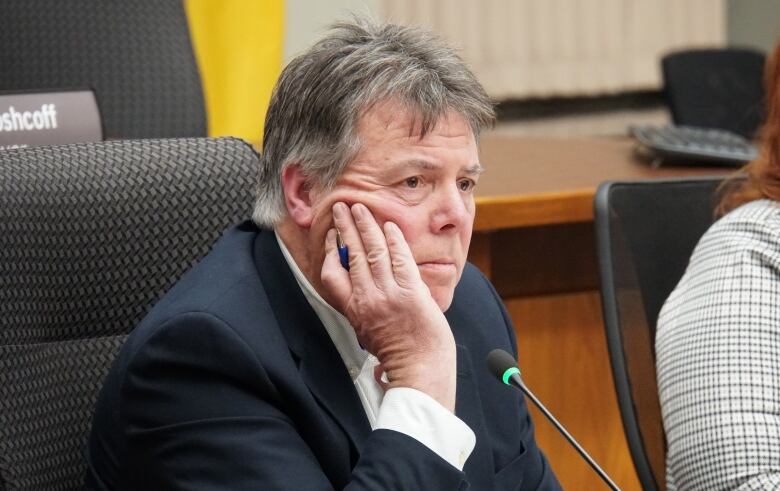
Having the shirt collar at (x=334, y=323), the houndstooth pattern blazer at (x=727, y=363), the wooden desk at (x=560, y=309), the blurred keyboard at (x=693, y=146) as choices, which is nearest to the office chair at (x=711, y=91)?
the blurred keyboard at (x=693, y=146)

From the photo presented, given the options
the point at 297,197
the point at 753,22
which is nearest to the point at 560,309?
the point at 297,197

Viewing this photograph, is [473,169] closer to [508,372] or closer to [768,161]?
[508,372]

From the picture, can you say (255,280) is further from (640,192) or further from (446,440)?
(640,192)

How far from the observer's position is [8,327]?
1242mm

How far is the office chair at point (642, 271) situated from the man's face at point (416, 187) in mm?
432

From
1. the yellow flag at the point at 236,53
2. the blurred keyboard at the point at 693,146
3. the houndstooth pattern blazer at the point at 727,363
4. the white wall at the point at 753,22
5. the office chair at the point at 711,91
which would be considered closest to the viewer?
the houndstooth pattern blazer at the point at 727,363

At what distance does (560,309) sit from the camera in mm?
2170

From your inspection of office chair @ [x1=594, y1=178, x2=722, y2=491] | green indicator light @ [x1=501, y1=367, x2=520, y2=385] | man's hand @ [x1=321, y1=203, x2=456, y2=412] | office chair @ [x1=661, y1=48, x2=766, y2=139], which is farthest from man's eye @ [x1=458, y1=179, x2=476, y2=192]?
office chair @ [x1=661, y1=48, x2=766, y2=139]

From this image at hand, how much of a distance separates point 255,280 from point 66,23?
119 centimetres

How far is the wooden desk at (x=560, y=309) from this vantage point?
2.11 m

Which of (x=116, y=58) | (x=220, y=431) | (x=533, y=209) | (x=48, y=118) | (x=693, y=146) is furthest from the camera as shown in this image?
(x=693, y=146)

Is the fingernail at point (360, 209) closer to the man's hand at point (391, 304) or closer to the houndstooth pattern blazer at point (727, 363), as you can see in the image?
the man's hand at point (391, 304)

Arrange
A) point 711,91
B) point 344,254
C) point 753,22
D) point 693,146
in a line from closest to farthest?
point 344,254 → point 693,146 → point 711,91 → point 753,22

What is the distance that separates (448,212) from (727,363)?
507mm
